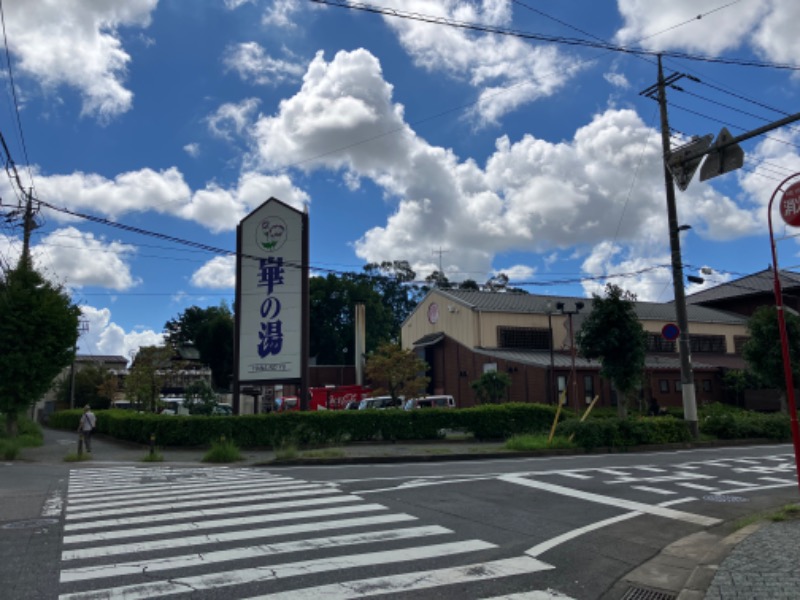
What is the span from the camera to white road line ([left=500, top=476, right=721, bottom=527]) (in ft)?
30.8

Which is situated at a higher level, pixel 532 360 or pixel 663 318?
pixel 663 318

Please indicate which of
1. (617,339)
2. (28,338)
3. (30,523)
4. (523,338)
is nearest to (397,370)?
(523,338)

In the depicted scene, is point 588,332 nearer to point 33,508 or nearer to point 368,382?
point 33,508

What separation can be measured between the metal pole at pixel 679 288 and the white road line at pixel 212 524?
50.0 feet

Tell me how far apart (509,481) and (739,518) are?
450 cm

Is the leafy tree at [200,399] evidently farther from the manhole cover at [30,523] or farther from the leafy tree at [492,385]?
the manhole cover at [30,523]

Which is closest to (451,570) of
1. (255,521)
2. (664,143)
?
(255,521)

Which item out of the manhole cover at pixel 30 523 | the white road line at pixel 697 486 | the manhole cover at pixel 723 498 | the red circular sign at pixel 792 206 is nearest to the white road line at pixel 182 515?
the manhole cover at pixel 30 523

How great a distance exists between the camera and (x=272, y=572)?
639 centimetres

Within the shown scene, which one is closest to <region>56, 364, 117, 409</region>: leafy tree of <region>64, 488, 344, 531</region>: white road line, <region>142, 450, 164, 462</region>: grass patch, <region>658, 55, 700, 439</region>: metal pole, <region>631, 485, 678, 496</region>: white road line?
<region>142, 450, 164, 462</region>: grass patch

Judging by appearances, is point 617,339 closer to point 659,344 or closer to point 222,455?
point 222,455

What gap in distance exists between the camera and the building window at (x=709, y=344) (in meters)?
51.3

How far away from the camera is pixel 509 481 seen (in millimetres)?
12922

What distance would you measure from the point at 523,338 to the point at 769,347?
618 inches
